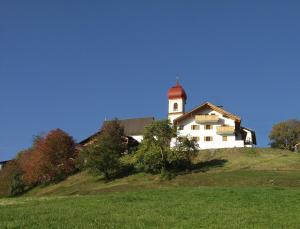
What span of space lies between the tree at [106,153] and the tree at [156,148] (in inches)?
183

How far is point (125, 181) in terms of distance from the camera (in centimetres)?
8169

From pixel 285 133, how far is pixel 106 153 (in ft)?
209

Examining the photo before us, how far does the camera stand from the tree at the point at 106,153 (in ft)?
289

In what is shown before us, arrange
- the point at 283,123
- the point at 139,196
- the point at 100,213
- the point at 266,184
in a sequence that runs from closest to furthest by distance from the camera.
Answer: the point at 100,213 < the point at 139,196 < the point at 266,184 < the point at 283,123

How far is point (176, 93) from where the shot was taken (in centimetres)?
12344

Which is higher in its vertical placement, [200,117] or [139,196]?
[200,117]

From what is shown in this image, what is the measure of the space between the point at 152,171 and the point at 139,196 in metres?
43.1

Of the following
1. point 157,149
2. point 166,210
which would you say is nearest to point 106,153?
point 157,149

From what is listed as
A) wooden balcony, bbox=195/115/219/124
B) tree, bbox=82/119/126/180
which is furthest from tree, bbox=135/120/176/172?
wooden balcony, bbox=195/115/219/124

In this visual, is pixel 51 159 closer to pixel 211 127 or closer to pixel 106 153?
pixel 106 153

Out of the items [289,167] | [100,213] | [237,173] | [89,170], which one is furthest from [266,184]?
[100,213]

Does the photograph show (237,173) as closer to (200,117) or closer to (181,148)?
(181,148)

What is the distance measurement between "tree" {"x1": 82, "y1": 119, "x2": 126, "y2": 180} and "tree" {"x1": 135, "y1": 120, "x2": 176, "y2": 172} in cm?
464

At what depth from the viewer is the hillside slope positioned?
229ft
